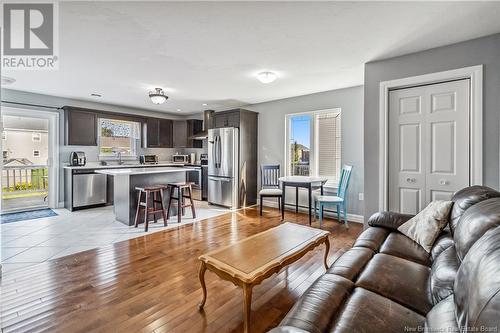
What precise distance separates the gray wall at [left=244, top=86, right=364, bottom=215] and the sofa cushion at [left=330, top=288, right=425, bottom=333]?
3363mm

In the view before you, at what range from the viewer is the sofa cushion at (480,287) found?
2.32ft

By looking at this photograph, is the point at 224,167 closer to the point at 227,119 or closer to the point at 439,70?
the point at 227,119

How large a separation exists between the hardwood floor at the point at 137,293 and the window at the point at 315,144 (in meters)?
2.02

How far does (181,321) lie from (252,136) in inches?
176

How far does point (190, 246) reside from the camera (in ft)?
10.3

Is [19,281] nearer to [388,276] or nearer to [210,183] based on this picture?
[388,276]

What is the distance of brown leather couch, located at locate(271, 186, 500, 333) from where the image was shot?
836 millimetres

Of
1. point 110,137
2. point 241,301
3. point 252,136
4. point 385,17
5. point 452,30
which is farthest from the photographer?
point 110,137

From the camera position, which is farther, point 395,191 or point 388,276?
point 395,191

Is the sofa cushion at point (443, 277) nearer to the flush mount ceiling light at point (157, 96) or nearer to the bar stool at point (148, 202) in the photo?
the bar stool at point (148, 202)

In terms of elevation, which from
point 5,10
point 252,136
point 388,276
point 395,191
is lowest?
point 388,276

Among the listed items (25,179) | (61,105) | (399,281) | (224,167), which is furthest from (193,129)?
(399,281)

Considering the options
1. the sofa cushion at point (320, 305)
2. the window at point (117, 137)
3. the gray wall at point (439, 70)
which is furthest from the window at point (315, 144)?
the window at point (117, 137)

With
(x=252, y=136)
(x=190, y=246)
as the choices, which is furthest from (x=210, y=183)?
(x=190, y=246)
